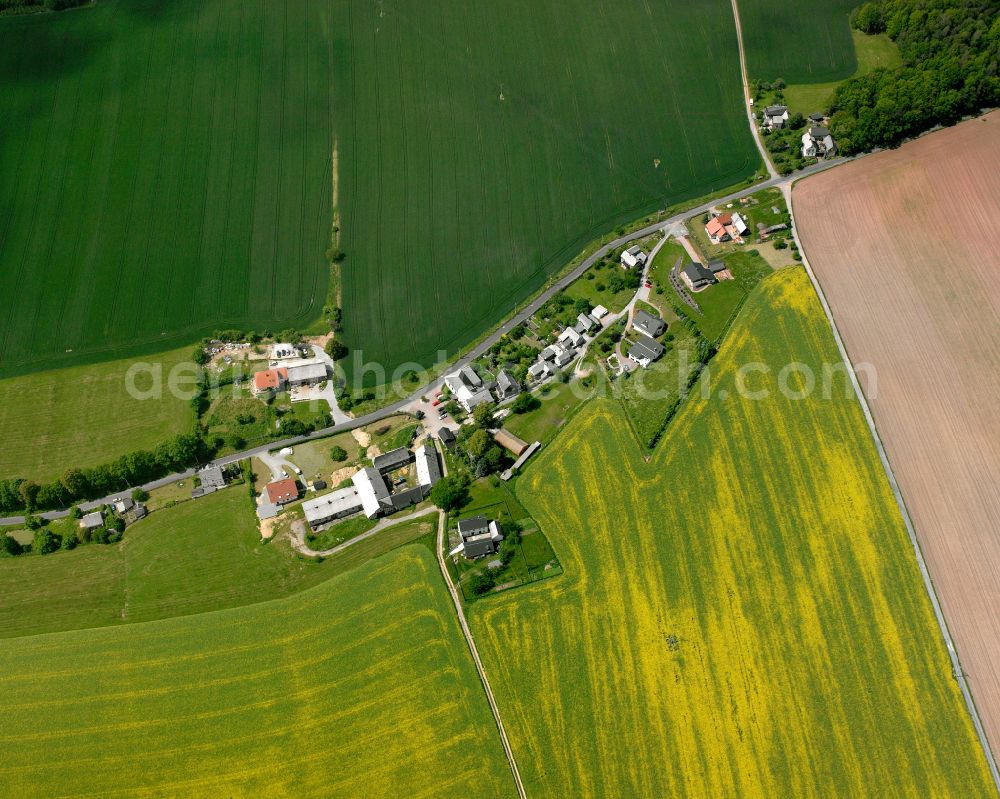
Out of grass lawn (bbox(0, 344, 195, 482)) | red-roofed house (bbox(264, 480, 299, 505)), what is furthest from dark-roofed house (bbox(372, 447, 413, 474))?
grass lawn (bbox(0, 344, 195, 482))

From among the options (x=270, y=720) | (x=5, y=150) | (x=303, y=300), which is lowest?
(x=270, y=720)

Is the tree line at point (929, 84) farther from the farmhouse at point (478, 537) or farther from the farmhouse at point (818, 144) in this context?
the farmhouse at point (478, 537)

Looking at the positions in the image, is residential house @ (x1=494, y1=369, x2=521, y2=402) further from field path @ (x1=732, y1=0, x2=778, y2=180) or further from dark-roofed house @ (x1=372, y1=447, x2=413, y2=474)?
field path @ (x1=732, y1=0, x2=778, y2=180)

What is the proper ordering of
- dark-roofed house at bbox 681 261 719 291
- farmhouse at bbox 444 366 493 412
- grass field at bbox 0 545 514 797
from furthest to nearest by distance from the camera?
dark-roofed house at bbox 681 261 719 291 < farmhouse at bbox 444 366 493 412 < grass field at bbox 0 545 514 797

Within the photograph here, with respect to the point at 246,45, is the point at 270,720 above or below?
below

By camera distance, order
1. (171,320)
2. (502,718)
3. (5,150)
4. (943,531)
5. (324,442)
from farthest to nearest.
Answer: (5,150), (171,320), (324,442), (943,531), (502,718)

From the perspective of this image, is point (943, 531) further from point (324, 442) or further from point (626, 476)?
point (324, 442)

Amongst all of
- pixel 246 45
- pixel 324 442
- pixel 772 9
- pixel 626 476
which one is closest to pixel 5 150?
pixel 246 45
